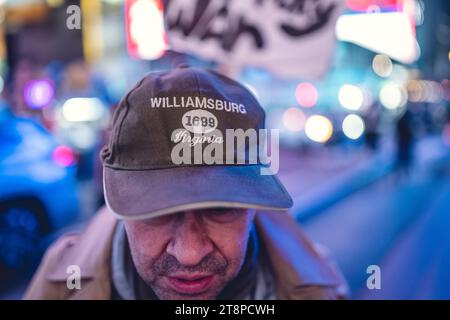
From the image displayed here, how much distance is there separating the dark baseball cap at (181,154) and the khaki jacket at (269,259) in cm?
31

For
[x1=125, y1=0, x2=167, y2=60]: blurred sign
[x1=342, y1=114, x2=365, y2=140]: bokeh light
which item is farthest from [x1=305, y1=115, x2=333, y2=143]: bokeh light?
[x1=125, y1=0, x2=167, y2=60]: blurred sign

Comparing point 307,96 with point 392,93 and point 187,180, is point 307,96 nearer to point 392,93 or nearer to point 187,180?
point 392,93

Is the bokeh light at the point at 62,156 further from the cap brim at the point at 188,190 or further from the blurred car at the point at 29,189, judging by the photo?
the cap brim at the point at 188,190

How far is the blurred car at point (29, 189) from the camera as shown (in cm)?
435

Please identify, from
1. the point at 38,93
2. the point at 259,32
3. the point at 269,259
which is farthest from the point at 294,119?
the point at 269,259

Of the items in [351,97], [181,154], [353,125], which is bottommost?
[353,125]

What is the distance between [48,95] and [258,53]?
22.0ft

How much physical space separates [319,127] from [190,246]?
9676 mm

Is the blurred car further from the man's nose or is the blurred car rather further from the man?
the man's nose

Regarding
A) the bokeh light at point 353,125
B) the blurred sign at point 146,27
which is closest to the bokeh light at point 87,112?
the bokeh light at point 353,125

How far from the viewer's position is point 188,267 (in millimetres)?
1292

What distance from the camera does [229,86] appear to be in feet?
4.50
